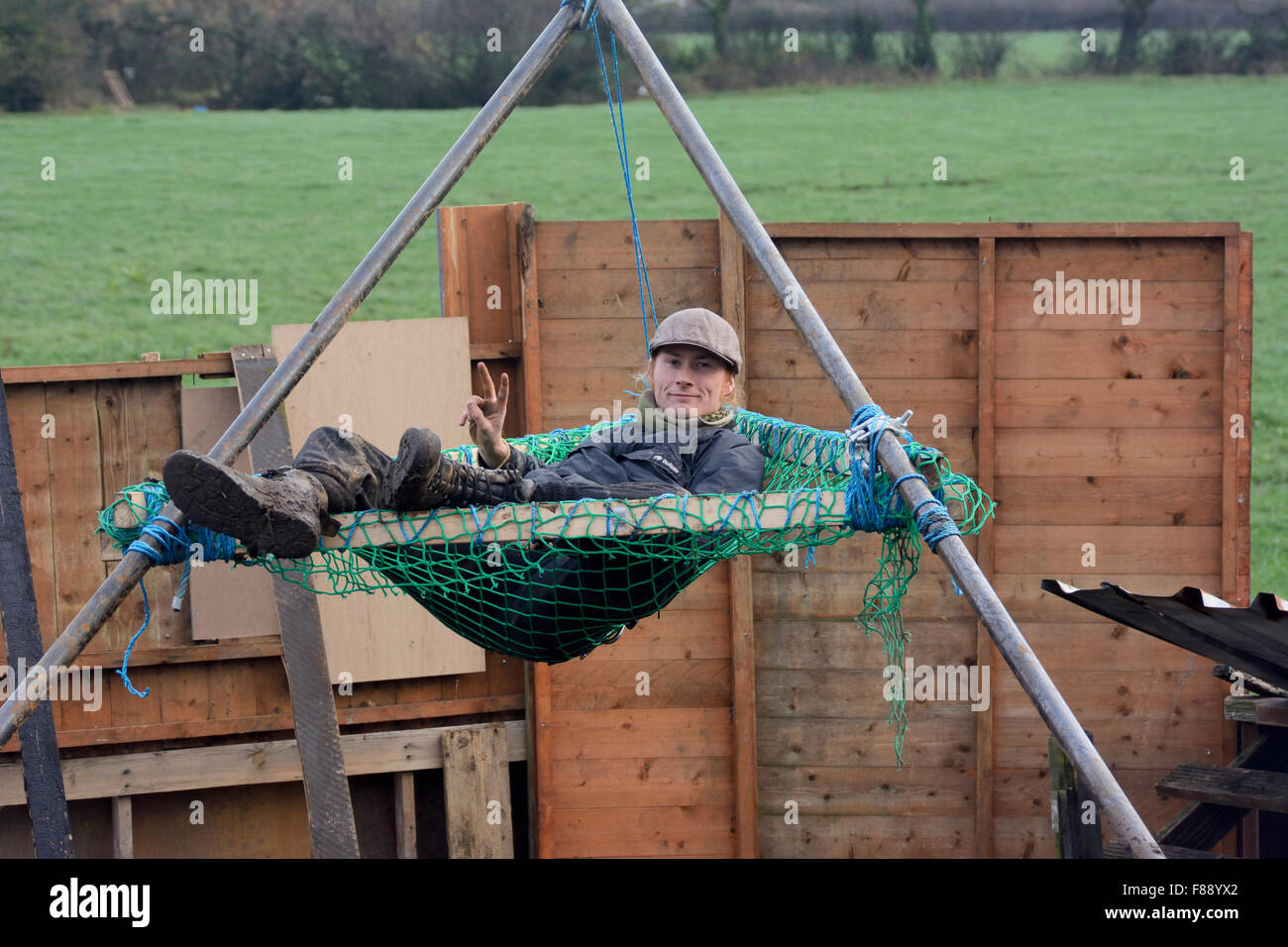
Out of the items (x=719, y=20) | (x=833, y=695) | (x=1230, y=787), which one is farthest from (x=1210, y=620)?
(x=719, y=20)

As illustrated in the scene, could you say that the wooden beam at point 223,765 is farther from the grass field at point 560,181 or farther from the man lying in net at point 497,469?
the grass field at point 560,181

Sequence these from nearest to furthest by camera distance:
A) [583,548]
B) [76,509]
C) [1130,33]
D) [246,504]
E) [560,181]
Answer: [246,504] < [583,548] < [76,509] < [560,181] < [1130,33]

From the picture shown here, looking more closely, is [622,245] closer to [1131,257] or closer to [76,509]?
[1131,257]

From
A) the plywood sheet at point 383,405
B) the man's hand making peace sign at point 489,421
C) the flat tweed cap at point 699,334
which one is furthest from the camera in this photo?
the plywood sheet at point 383,405

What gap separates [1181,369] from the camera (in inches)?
223

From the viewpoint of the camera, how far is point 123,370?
5387 mm

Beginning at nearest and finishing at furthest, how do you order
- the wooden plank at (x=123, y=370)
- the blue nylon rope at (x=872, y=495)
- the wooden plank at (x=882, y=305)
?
1. the blue nylon rope at (x=872, y=495)
2. the wooden plank at (x=123, y=370)
3. the wooden plank at (x=882, y=305)

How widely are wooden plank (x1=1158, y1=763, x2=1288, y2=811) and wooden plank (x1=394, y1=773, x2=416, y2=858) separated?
288 cm

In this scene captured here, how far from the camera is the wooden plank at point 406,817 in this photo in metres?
5.64

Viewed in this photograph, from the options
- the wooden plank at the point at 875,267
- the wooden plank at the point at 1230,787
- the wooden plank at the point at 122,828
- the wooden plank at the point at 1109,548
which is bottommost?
the wooden plank at the point at 122,828

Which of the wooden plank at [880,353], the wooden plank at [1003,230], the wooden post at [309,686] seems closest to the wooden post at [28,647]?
the wooden post at [309,686]

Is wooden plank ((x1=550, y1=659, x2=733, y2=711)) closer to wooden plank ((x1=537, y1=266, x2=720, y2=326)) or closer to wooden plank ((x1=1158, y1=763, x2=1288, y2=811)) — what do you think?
wooden plank ((x1=537, y1=266, x2=720, y2=326))

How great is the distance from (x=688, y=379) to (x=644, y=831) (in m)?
2.20
